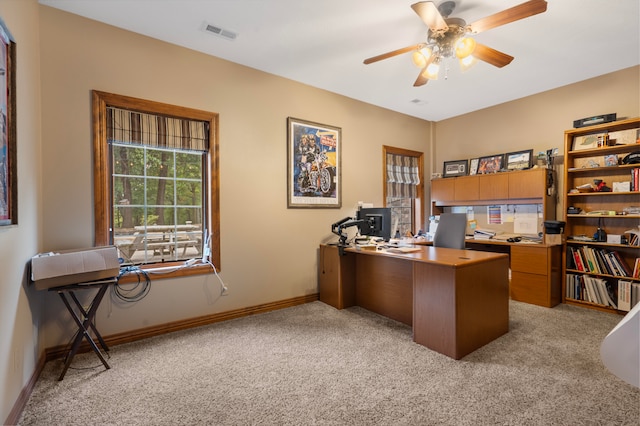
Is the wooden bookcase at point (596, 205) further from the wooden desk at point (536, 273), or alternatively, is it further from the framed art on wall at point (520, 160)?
the framed art on wall at point (520, 160)

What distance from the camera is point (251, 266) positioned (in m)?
3.52

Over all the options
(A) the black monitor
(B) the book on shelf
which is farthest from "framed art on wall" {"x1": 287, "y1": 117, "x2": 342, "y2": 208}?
(B) the book on shelf

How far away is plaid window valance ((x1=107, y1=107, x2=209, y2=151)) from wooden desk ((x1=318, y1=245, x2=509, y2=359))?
2202 mm

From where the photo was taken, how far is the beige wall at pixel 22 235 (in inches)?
64.8

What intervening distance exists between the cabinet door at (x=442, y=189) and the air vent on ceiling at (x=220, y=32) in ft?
12.3

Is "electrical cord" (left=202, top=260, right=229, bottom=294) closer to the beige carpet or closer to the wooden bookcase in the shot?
the beige carpet

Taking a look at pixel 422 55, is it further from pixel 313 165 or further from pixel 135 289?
pixel 135 289

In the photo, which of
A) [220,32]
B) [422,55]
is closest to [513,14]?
[422,55]

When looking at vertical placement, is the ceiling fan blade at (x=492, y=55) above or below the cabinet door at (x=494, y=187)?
above

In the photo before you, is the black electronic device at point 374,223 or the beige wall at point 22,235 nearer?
the beige wall at point 22,235

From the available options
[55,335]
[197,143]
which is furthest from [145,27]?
[55,335]

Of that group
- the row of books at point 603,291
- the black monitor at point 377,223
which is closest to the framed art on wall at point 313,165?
the black monitor at point 377,223

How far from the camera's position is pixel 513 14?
2.06 metres

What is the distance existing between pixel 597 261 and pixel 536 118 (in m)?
2.02
